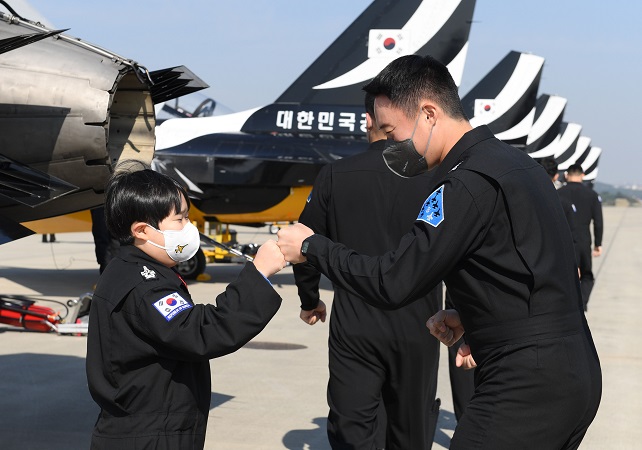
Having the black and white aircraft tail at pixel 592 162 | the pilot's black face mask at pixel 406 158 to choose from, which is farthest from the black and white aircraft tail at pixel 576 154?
the pilot's black face mask at pixel 406 158

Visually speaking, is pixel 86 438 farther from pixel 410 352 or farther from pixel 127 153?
pixel 410 352

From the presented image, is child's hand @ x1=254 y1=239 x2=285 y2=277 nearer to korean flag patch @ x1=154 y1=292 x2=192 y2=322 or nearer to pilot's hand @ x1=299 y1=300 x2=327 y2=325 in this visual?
korean flag patch @ x1=154 y1=292 x2=192 y2=322

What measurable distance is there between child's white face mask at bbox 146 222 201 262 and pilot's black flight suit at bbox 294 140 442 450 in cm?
145

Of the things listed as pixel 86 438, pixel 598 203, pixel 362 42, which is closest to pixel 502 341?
pixel 86 438

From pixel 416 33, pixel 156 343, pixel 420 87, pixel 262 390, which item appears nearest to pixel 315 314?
pixel 156 343

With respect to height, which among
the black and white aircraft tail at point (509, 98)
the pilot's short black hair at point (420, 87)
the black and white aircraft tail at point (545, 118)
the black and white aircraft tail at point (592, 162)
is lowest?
the black and white aircraft tail at point (592, 162)

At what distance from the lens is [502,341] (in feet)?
8.87

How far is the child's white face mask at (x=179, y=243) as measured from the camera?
3.04 m

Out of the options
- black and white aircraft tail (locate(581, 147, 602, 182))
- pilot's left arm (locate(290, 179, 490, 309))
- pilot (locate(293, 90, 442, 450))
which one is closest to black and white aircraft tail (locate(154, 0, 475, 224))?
pilot (locate(293, 90, 442, 450))

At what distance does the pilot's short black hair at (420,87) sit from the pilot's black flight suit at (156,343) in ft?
2.43

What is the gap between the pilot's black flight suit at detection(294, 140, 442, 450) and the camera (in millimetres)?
4289

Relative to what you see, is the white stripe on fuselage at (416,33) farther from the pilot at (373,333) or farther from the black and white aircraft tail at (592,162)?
the black and white aircraft tail at (592,162)

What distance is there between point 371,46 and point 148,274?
44.9 feet

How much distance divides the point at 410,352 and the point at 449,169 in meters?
1.62
